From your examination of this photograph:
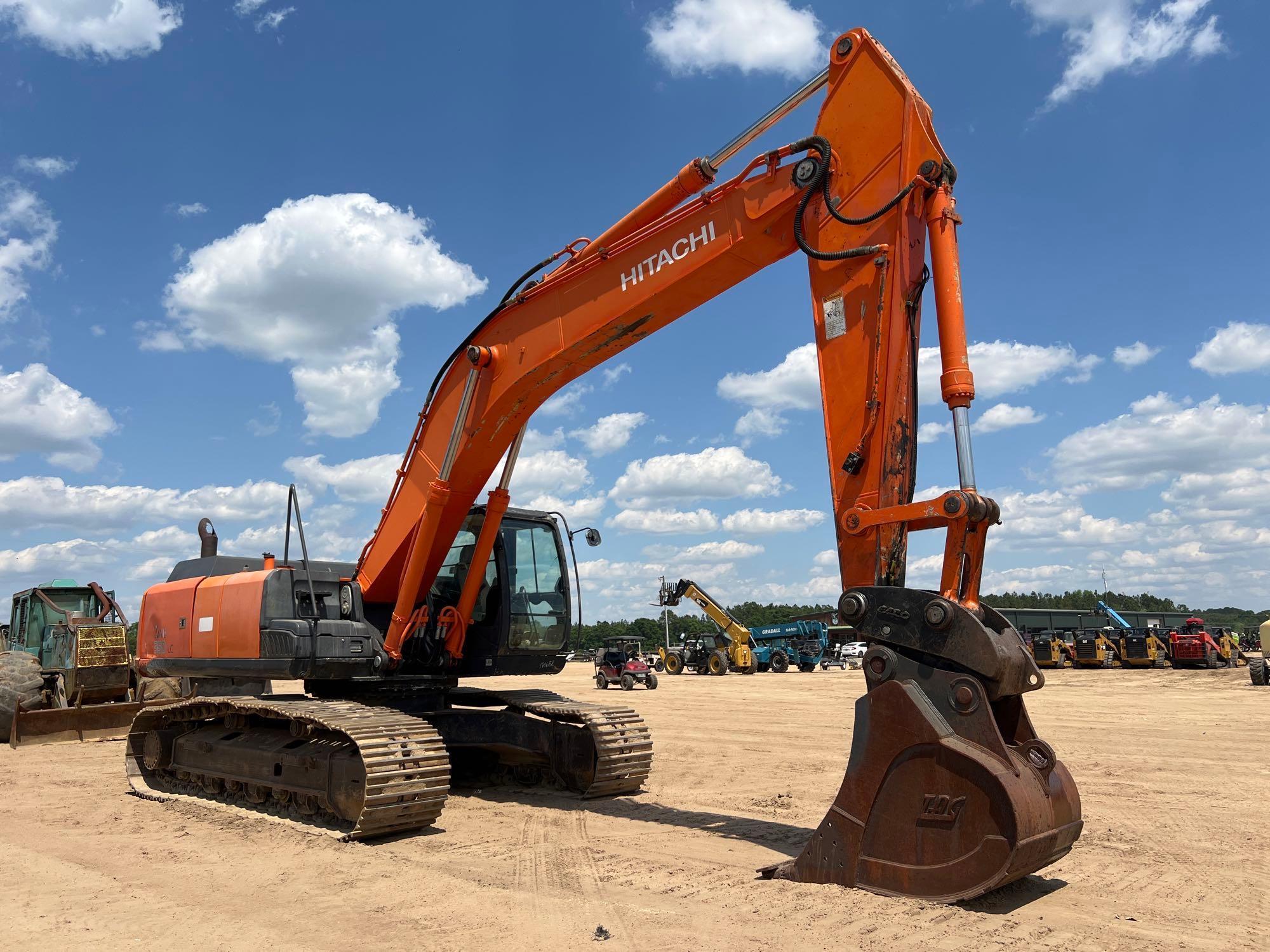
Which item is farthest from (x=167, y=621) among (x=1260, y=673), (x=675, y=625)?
(x=675, y=625)

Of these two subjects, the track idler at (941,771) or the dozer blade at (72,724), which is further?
the dozer blade at (72,724)

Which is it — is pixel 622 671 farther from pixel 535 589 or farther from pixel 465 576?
pixel 465 576

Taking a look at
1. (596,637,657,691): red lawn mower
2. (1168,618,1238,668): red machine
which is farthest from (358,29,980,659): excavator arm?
(1168,618,1238,668): red machine

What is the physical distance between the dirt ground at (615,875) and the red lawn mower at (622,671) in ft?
60.6

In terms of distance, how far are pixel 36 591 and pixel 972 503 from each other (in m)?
17.1

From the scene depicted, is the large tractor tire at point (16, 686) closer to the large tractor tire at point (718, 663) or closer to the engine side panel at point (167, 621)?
the engine side panel at point (167, 621)

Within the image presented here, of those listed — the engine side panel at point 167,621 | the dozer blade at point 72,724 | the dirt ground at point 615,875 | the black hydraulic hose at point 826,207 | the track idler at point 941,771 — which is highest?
the black hydraulic hose at point 826,207

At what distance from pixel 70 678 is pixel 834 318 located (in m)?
13.9

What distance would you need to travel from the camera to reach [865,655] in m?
5.61

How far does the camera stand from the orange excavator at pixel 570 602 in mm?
5160

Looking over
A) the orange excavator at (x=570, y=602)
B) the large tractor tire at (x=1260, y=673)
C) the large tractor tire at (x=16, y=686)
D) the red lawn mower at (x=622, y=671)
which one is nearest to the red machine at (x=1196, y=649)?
the large tractor tire at (x=1260, y=673)

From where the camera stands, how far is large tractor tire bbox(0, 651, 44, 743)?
548 inches

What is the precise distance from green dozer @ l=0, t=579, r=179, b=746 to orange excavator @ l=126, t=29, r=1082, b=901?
4.90 meters

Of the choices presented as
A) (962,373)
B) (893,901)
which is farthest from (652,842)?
(962,373)
